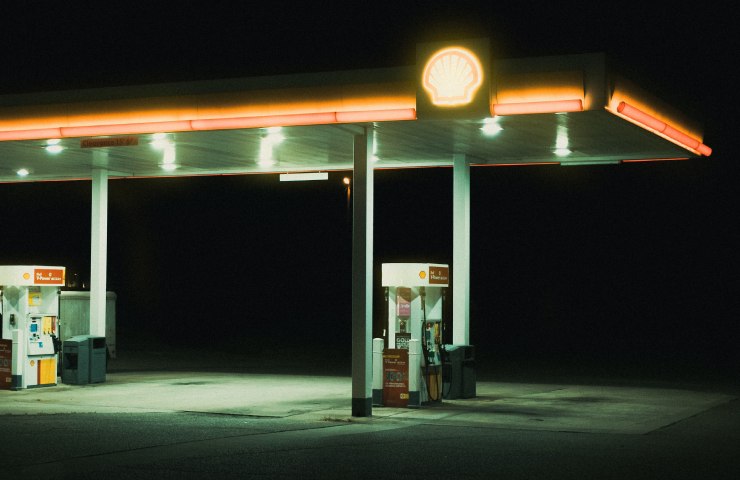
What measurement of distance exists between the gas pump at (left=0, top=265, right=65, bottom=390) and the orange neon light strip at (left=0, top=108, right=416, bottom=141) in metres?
3.90

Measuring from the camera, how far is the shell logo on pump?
45.8ft

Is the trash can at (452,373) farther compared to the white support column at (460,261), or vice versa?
the white support column at (460,261)

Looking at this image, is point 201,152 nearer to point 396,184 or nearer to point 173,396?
point 173,396

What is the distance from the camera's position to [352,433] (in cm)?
1369

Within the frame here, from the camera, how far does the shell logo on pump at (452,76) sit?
14.0 meters

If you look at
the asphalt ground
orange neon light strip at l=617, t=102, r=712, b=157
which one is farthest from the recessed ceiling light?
orange neon light strip at l=617, t=102, r=712, b=157

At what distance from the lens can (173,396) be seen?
18.9 metres

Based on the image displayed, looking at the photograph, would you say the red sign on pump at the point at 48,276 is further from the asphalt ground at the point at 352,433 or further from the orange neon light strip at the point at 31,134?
the orange neon light strip at the point at 31,134

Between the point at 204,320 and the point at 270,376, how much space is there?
A: 25.4m

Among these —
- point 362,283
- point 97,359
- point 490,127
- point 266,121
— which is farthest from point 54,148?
point 490,127

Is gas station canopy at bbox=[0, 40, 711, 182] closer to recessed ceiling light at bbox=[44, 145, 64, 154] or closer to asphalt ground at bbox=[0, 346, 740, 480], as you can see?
recessed ceiling light at bbox=[44, 145, 64, 154]

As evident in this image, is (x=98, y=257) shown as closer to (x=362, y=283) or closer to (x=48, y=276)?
(x=48, y=276)

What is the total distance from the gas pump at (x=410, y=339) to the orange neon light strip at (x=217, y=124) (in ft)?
10.3

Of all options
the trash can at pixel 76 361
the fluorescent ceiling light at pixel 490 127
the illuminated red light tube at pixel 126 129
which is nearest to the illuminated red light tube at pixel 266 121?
the illuminated red light tube at pixel 126 129
